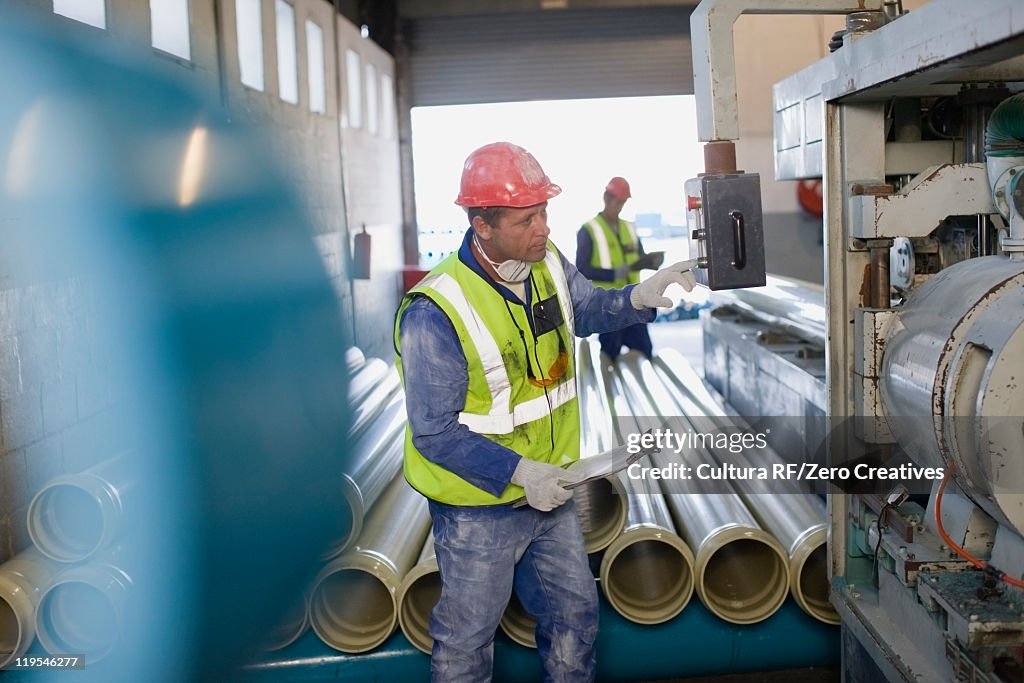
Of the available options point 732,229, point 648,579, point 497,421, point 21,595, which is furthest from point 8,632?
point 732,229

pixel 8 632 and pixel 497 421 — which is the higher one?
pixel 497 421

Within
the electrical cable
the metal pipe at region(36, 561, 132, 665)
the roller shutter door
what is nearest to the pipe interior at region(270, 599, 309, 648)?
the metal pipe at region(36, 561, 132, 665)

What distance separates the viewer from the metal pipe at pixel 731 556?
107 inches

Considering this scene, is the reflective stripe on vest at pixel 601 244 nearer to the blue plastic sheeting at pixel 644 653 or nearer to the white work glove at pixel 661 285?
the blue plastic sheeting at pixel 644 653

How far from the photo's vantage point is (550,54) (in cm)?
934

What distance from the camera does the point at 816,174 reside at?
2.65 meters

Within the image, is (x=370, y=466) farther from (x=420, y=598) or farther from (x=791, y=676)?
(x=791, y=676)

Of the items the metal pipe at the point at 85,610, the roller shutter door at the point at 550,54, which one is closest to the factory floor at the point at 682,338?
the roller shutter door at the point at 550,54

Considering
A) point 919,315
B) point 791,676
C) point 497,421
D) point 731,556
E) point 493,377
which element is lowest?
point 791,676

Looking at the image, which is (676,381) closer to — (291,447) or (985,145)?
(291,447)

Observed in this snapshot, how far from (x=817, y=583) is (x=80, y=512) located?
6.87ft

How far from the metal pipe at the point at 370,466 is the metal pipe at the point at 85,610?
1.93 ft

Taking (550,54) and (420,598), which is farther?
(550,54)

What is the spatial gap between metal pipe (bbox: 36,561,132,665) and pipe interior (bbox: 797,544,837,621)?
1862mm
